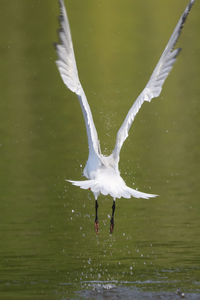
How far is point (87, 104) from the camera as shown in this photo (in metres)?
10.4

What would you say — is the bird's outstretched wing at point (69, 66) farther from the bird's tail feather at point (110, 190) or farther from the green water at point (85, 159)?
the green water at point (85, 159)

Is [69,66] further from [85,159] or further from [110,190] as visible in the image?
[85,159]

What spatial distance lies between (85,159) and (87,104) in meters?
6.70

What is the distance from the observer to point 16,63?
1102 inches

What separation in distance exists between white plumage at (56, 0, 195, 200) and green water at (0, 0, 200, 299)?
1.18m

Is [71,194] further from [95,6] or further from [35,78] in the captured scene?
[95,6]

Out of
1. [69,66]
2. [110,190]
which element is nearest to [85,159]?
[69,66]

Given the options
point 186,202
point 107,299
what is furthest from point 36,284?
point 186,202

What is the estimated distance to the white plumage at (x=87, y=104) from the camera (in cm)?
1034

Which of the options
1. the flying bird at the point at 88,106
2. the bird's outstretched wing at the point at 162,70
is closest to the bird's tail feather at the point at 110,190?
the flying bird at the point at 88,106

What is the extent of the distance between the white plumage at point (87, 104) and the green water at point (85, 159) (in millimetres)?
1176

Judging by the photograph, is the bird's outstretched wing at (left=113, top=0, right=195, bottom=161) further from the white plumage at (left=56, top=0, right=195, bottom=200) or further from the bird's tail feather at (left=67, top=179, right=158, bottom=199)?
the bird's tail feather at (left=67, top=179, right=158, bottom=199)

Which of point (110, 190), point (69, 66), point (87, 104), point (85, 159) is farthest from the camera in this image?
point (85, 159)

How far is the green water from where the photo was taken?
1084cm
